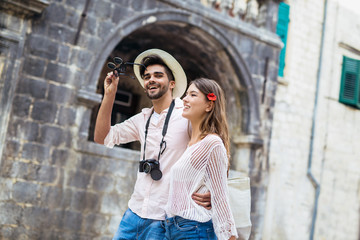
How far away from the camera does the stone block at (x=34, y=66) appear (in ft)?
22.6

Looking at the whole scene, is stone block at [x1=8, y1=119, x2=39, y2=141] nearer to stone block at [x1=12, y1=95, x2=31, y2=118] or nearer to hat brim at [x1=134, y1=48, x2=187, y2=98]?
stone block at [x1=12, y1=95, x2=31, y2=118]

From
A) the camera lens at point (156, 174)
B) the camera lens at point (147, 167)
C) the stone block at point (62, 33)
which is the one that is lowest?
the camera lens at point (156, 174)

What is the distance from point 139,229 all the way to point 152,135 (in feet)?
1.96

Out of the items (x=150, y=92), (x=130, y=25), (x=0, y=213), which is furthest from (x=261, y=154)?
(x=150, y=92)

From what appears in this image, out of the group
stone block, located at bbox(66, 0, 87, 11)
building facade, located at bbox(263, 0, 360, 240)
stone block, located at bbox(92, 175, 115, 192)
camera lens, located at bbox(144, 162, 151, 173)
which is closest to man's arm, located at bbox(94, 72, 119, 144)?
camera lens, located at bbox(144, 162, 151, 173)

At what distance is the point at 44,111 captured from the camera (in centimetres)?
695

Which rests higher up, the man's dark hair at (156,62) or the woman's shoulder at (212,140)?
the man's dark hair at (156,62)

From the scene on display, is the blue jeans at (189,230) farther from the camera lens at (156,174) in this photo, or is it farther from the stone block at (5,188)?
the stone block at (5,188)

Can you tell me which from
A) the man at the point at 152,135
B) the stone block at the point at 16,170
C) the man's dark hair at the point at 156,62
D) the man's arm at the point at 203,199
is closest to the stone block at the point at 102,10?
the stone block at the point at 16,170

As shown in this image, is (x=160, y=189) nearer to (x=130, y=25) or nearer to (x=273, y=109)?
(x=130, y=25)

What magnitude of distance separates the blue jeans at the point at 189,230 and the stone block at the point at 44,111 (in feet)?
15.4

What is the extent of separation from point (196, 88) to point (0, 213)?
4.67m

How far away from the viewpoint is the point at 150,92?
10.1 feet

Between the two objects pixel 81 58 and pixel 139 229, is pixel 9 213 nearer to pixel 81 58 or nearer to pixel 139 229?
pixel 81 58
